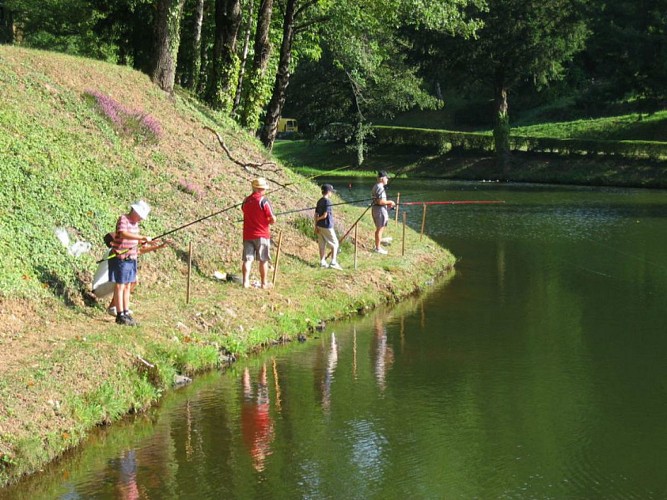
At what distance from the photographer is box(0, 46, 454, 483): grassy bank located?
13.1 metres

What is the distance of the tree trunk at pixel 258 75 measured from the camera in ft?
103

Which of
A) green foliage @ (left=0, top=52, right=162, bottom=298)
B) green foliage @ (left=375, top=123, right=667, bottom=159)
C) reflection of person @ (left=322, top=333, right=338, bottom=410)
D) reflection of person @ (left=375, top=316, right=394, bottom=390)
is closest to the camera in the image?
reflection of person @ (left=322, top=333, right=338, bottom=410)

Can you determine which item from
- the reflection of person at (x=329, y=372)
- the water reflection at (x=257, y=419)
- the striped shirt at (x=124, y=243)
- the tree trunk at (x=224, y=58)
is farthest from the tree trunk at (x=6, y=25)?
the water reflection at (x=257, y=419)

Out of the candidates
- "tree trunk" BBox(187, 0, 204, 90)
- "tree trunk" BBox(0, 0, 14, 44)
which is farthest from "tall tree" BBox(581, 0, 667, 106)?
"tree trunk" BBox(0, 0, 14, 44)

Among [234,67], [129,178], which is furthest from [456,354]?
[234,67]

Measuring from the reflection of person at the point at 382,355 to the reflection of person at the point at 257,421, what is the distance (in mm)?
1726

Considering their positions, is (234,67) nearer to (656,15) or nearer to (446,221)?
(446,221)

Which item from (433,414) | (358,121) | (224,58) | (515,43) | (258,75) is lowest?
(433,414)

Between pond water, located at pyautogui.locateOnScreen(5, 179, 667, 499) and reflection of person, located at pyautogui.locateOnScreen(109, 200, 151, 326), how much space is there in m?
1.72

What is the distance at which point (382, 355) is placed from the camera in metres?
17.2

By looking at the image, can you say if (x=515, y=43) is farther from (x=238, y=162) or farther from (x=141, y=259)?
(x=141, y=259)

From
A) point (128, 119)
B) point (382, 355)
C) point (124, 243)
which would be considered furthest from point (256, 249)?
point (128, 119)

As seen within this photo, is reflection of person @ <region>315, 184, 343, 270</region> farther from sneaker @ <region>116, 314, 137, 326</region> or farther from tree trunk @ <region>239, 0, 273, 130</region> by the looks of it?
tree trunk @ <region>239, 0, 273, 130</region>

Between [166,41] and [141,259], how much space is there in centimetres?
1089
